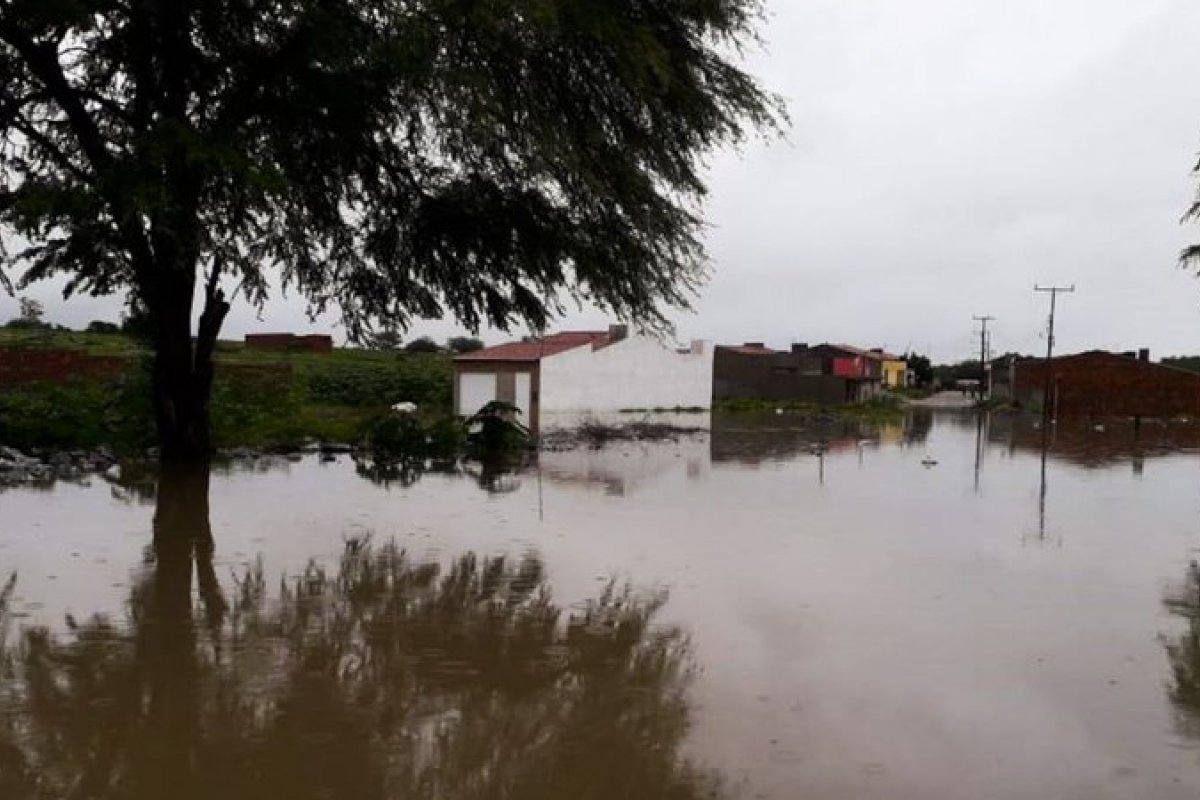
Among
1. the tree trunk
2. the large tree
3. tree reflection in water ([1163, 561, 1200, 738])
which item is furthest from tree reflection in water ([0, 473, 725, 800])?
the tree trunk

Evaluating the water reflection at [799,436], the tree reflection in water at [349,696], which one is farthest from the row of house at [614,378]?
the tree reflection in water at [349,696]

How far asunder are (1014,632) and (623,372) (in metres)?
48.0

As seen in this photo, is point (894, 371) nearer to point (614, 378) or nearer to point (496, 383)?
point (614, 378)

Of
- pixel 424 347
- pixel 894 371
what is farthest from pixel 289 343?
pixel 894 371

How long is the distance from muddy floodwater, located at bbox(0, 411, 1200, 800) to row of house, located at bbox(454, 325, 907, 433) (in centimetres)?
1518

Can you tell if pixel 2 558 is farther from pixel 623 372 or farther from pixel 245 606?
pixel 623 372

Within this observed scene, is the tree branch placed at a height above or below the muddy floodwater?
above

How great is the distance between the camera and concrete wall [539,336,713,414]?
49.5 m

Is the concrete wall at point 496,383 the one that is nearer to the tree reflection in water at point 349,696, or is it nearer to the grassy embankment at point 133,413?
the grassy embankment at point 133,413

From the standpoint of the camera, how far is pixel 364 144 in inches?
629

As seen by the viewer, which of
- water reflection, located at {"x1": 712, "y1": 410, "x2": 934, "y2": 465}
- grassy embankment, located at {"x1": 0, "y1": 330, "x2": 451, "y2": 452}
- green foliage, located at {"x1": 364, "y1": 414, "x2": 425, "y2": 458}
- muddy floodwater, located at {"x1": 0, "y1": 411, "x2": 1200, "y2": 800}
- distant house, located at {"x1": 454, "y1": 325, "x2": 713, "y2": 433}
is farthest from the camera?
distant house, located at {"x1": 454, "y1": 325, "x2": 713, "y2": 433}

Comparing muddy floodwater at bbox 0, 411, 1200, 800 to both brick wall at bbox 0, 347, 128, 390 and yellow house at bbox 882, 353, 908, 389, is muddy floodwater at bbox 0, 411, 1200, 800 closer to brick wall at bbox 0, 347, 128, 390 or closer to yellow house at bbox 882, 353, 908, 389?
brick wall at bbox 0, 347, 128, 390

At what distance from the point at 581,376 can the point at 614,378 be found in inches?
138

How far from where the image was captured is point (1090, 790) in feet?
16.4
